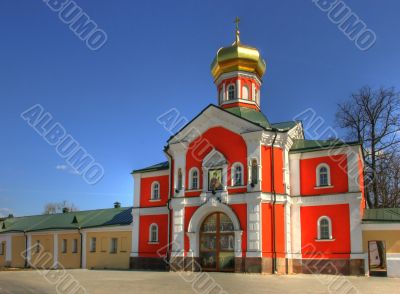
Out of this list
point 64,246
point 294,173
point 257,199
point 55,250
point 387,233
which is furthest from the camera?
point 55,250

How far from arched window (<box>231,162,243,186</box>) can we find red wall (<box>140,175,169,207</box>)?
207 inches

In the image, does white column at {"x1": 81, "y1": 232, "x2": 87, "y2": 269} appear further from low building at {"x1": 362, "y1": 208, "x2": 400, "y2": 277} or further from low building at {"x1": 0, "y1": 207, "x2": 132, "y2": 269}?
low building at {"x1": 362, "y1": 208, "x2": 400, "y2": 277}

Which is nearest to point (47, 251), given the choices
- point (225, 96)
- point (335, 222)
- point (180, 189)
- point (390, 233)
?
point (180, 189)

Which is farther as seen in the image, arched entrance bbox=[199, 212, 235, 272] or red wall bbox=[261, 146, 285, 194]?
arched entrance bbox=[199, 212, 235, 272]

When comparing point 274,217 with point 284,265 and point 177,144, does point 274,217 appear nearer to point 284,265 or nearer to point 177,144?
point 284,265

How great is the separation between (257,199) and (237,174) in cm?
182

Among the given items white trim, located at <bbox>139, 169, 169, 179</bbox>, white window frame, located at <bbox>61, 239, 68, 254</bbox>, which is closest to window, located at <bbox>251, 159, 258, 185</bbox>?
white trim, located at <bbox>139, 169, 169, 179</bbox>

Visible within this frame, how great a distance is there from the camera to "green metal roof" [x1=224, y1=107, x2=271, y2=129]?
24672 millimetres

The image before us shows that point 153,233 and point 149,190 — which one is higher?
point 149,190

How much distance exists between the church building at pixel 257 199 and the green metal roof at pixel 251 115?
0.06 metres

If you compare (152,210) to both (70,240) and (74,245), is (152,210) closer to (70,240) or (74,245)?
(74,245)

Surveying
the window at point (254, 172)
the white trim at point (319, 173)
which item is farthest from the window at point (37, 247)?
the white trim at point (319, 173)

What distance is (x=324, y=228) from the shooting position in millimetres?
22984

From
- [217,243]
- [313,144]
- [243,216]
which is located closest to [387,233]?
[313,144]
